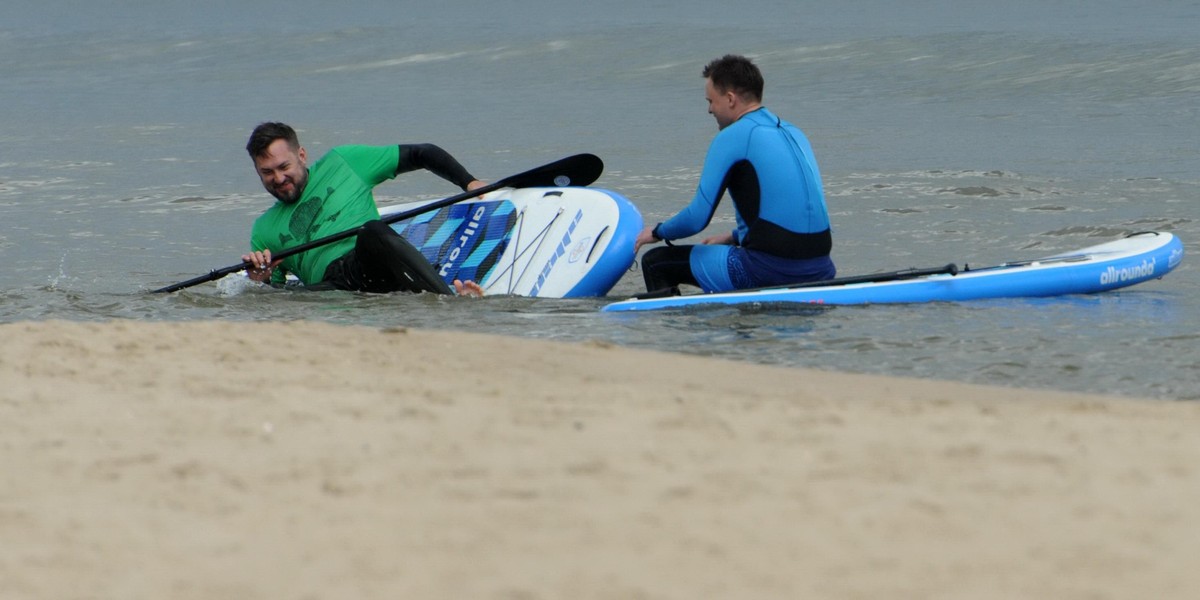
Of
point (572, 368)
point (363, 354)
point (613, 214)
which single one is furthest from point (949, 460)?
point (613, 214)

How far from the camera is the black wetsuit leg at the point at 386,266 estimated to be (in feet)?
22.1

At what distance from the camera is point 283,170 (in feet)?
22.4

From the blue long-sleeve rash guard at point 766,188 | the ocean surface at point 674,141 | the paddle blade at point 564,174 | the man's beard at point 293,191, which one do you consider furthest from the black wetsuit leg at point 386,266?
the blue long-sleeve rash guard at point 766,188

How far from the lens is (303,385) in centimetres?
404

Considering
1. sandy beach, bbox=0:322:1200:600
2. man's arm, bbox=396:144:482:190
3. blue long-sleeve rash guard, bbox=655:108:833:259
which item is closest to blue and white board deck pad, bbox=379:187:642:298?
man's arm, bbox=396:144:482:190

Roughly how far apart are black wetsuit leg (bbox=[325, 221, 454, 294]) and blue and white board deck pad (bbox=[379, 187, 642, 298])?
0.48 metres

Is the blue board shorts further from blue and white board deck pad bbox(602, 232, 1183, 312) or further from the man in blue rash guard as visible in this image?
blue and white board deck pad bbox(602, 232, 1183, 312)

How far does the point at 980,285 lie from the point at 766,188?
1.11 metres

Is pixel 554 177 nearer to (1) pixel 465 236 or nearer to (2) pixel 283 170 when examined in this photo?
(1) pixel 465 236

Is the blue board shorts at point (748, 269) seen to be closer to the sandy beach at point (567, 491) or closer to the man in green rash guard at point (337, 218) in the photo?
the man in green rash guard at point (337, 218)

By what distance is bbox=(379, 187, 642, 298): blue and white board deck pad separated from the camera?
7.08 meters

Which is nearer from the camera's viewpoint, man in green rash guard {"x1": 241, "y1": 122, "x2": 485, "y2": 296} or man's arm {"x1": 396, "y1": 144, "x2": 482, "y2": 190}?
man in green rash guard {"x1": 241, "y1": 122, "x2": 485, "y2": 296}

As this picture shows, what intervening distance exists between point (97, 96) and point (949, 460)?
19224 millimetres

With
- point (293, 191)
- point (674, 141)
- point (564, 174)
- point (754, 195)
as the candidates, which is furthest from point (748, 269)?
point (674, 141)
